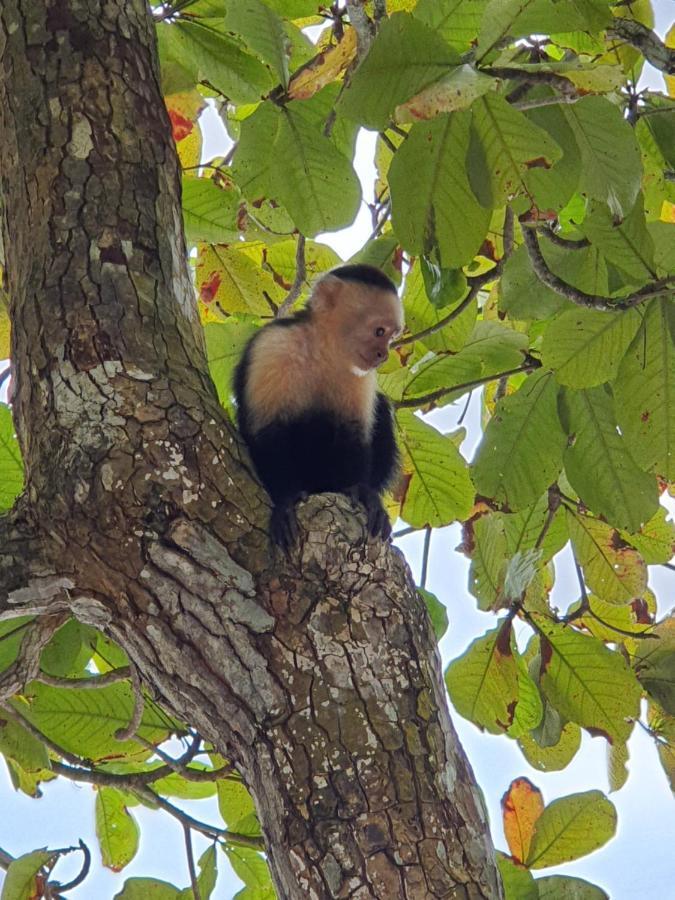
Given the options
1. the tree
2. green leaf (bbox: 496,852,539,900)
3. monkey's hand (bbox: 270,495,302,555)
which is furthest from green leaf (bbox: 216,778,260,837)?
monkey's hand (bbox: 270,495,302,555)

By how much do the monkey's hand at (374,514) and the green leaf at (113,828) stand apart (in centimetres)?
102

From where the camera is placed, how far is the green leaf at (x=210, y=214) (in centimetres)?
239

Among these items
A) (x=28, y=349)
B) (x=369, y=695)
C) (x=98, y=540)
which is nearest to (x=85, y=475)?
(x=98, y=540)

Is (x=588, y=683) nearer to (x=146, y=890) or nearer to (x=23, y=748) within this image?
(x=146, y=890)

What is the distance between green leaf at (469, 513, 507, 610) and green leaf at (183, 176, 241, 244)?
899 millimetres

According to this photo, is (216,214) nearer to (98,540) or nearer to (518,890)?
Result: (98,540)

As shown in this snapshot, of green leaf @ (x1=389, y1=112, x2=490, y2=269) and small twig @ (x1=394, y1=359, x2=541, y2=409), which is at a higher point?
small twig @ (x1=394, y1=359, x2=541, y2=409)

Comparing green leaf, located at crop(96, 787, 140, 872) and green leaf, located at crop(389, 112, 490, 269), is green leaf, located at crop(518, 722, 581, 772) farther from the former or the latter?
green leaf, located at crop(389, 112, 490, 269)

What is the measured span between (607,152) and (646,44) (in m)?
0.24

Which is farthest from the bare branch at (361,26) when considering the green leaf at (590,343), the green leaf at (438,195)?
the green leaf at (590,343)

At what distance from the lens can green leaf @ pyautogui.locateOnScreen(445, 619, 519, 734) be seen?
207 centimetres

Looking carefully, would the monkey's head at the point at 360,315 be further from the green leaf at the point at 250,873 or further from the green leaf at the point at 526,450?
the green leaf at the point at 250,873

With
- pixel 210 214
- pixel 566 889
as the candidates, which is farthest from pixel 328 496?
pixel 210 214

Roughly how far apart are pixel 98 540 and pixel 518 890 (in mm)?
989
